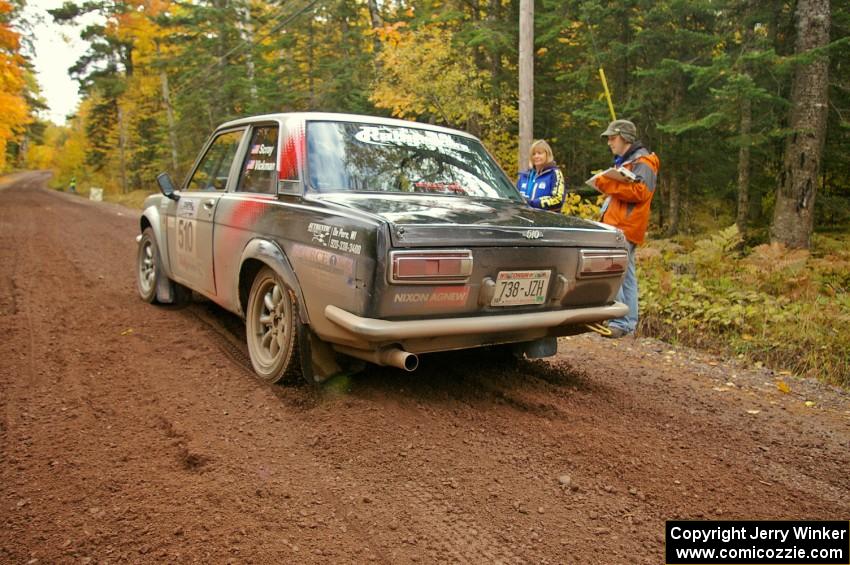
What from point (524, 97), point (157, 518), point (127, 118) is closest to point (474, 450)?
point (157, 518)

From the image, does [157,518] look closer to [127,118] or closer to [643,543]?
[643,543]

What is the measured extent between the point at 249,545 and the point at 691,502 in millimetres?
1822

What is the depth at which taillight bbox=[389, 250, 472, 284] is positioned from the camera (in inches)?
113

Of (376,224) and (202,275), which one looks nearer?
(376,224)

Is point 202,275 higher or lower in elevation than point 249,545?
higher

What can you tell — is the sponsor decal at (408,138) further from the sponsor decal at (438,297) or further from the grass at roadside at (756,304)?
the grass at roadside at (756,304)

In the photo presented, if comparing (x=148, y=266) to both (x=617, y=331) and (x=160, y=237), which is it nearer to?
(x=160, y=237)

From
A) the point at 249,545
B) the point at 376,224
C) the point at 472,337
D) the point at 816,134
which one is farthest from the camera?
the point at 816,134

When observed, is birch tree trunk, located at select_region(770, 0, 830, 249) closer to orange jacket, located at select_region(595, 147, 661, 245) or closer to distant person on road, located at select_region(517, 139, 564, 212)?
orange jacket, located at select_region(595, 147, 661, 245)

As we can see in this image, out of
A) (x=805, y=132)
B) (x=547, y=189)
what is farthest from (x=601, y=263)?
(x=805, y=132)

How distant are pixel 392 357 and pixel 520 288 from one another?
848 millimetres

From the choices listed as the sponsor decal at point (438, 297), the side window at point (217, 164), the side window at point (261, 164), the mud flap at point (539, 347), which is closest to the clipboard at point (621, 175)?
the mud flap at point (539, 347)

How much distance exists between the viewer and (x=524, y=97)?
9.35 m

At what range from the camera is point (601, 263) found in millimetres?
3623
